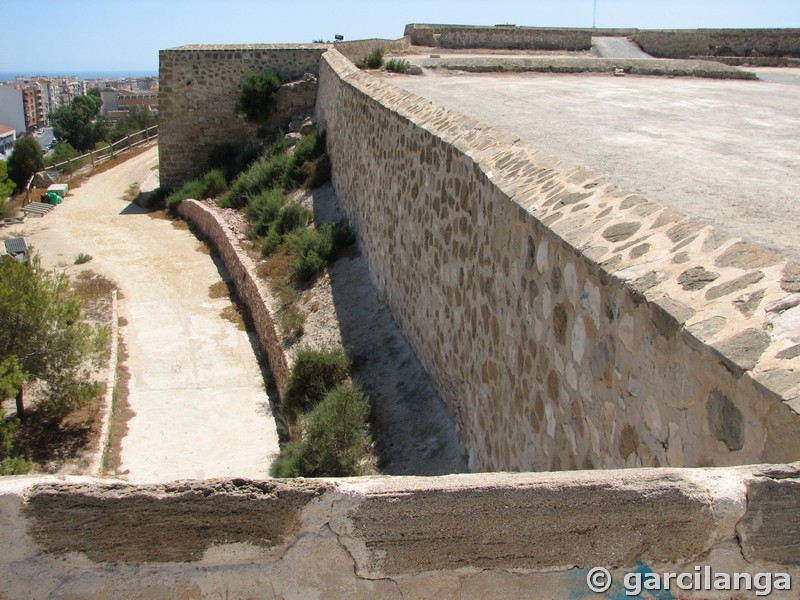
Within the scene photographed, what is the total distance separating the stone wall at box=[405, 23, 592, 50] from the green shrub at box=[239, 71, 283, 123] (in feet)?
17.1

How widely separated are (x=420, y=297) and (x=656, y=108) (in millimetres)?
4767

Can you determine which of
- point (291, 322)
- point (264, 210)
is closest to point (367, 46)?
point (264, 210)

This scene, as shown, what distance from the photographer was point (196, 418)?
10.1m

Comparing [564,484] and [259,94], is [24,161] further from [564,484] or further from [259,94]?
[564,484]

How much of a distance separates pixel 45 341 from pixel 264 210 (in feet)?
15.3

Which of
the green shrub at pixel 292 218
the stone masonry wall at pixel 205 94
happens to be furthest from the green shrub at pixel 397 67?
the green shrub at pixel 292 218

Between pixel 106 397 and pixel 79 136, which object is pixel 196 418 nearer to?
pixel 106 397

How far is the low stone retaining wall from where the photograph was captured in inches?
406

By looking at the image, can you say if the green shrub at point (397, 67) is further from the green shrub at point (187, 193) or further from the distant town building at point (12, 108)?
the distant town building at point (12, 108)

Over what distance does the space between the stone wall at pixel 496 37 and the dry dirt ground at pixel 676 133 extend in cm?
931

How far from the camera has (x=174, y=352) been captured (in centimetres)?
1198

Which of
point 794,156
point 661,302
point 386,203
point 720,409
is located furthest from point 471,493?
point 386,203

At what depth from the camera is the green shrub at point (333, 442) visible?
6.71 metres

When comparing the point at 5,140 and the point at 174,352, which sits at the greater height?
the point at 5,140
